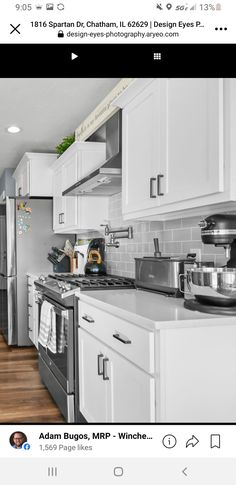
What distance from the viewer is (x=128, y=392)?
1.68 metres

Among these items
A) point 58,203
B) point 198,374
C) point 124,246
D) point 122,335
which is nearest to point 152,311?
point 122,335

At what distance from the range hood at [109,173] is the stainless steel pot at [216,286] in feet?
4.28

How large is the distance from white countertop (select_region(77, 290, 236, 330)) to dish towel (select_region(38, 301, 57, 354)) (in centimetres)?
61

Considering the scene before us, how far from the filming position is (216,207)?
1765 mm

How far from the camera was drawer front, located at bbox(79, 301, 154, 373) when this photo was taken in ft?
4.81

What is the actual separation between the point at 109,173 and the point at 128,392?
1448 mm

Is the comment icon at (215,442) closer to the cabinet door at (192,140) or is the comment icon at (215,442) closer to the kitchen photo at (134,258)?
the kitchen photo at (134,258)

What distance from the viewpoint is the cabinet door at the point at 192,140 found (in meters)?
1.56

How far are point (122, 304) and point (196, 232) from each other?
650 mm

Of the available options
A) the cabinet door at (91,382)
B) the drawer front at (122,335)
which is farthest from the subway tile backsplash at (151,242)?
the cabinet door at (91,382)

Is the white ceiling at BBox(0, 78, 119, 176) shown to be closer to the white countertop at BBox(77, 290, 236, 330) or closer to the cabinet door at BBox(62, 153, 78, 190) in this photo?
the cabinet door at BBox(62, 153, 78, 190)

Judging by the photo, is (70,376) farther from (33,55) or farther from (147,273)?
(33,55)

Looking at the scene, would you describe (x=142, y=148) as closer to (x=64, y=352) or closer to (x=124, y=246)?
(x=64, y=352)

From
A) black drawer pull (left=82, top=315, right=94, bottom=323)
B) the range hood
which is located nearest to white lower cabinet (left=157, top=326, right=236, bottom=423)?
black drawer pull (left=82, top=315, right=94, bottom=323)
